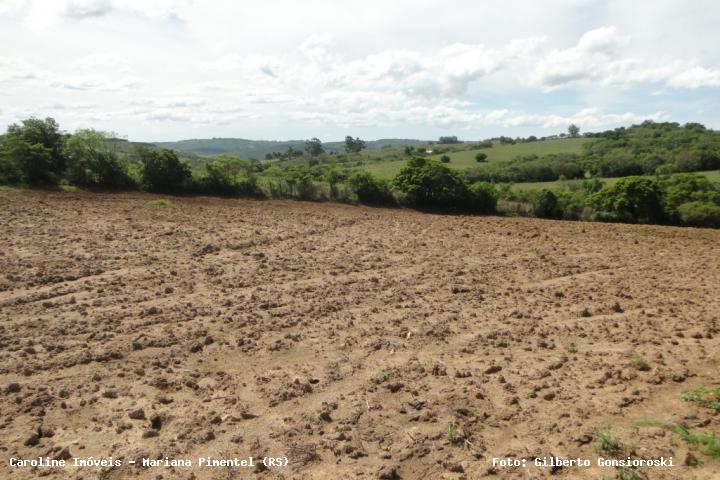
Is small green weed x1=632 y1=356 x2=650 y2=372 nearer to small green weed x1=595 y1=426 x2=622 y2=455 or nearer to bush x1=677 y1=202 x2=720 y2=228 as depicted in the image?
small green weed x1=595 y1=426 x2=622 y2=455

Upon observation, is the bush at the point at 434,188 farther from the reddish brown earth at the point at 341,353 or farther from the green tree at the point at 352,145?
the green tree at the point at 352,145

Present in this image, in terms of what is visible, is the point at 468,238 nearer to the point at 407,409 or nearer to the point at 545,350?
the point at 545,350

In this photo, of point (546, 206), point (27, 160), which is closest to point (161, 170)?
point (27, 160)

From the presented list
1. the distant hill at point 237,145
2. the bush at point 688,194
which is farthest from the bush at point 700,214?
the distant hill at point 237,145

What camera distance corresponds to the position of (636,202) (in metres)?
26.4

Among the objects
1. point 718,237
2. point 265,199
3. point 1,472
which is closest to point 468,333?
point 1,472

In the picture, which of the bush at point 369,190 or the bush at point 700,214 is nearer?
the bush at point 700,214

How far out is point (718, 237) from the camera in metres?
20.5

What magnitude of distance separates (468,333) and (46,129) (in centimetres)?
2810

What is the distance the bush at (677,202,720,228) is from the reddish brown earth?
39.6 feet

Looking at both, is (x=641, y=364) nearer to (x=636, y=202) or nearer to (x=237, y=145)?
(x=636, y=202)

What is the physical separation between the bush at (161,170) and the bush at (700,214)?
28072 mm

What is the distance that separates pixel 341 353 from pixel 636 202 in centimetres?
2480

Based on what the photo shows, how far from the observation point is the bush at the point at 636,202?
26234mm
